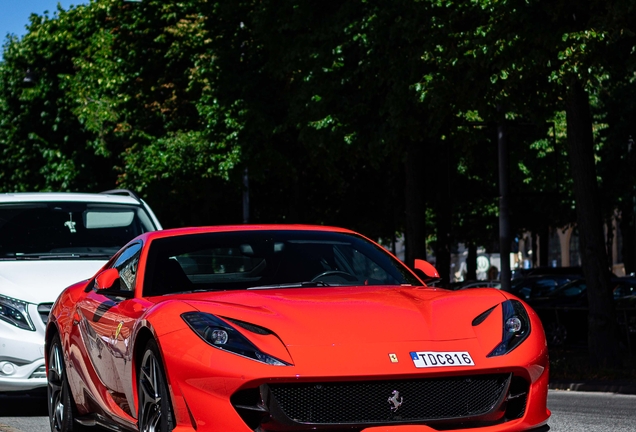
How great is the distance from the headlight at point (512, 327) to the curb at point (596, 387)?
9111 millimetres

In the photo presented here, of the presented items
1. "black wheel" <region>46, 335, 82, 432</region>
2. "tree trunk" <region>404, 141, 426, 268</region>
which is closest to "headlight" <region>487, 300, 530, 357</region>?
"black wheel" <region>46, 335, 82, 432</region>

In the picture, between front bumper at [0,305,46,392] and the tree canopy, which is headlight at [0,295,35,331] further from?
the tree canopy

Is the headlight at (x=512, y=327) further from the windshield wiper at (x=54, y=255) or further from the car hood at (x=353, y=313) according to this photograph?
the windshield wiper at (x=54, y=255)

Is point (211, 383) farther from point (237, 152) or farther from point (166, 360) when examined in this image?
point (237, 152)

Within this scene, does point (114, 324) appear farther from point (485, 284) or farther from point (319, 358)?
point (485, 284)

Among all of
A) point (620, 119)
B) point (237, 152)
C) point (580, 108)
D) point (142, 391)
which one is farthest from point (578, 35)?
point (620, 119)

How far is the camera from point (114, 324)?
6.39 metres

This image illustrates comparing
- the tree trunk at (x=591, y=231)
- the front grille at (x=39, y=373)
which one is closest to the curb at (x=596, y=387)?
the tree trunk at (x=591, y=231)

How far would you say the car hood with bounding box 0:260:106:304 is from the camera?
9.84m

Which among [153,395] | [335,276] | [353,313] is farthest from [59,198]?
[353,313]

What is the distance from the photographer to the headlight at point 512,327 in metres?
5.47

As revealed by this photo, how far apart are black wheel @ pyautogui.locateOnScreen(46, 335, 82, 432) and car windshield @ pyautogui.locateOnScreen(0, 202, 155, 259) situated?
266cm

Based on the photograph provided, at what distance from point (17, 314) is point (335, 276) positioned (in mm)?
3964

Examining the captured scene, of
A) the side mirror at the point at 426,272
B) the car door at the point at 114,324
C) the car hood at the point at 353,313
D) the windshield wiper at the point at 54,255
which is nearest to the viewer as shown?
the car hood at the point at 353,313
